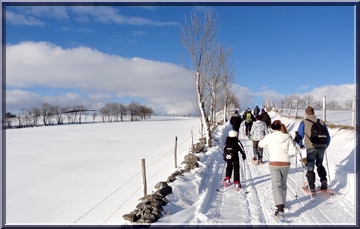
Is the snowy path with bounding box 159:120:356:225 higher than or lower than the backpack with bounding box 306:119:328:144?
lower

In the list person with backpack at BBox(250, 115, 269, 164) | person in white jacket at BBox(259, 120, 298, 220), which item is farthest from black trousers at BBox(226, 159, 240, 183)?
person with backpack at BBox(250, 115, 269, 164)

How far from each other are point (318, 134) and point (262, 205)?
2207 mm

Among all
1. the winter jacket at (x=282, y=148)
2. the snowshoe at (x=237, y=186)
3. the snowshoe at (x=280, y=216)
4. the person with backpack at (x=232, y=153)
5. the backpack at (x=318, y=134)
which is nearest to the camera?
the snowshoe at (x=280, y=216)

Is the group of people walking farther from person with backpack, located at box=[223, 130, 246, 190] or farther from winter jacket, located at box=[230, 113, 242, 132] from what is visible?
winter jacket, located at box=[230, 113, 242, 132]

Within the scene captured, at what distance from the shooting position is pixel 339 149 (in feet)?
35.2

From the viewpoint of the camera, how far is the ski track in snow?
468 cm

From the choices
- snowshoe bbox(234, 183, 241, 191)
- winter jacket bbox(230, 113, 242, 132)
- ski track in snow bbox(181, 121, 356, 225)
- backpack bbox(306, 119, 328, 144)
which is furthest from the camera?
winter jacket bbox(230, 113, 242, 132)

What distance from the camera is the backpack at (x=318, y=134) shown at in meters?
5.87

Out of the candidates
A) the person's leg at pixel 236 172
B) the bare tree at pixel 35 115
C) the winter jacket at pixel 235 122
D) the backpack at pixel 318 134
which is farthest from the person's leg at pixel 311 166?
the bare tree at pixel 35 115

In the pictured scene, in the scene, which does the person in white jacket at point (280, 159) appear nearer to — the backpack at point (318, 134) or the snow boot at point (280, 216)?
the snow boot at point (280, 216)

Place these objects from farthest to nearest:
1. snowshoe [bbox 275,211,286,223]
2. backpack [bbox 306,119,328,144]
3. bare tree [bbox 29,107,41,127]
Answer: bare tree [bbox 29,107,41,127] → backpack [bbox 306,119,328,144] → snowshoe [bbox 275,211,286,223]

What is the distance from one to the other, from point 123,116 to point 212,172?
10851 cm

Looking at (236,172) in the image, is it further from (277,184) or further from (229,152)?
(277,184)

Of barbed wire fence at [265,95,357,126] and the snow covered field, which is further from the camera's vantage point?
barbed wire fence at [265,95,357,126]
